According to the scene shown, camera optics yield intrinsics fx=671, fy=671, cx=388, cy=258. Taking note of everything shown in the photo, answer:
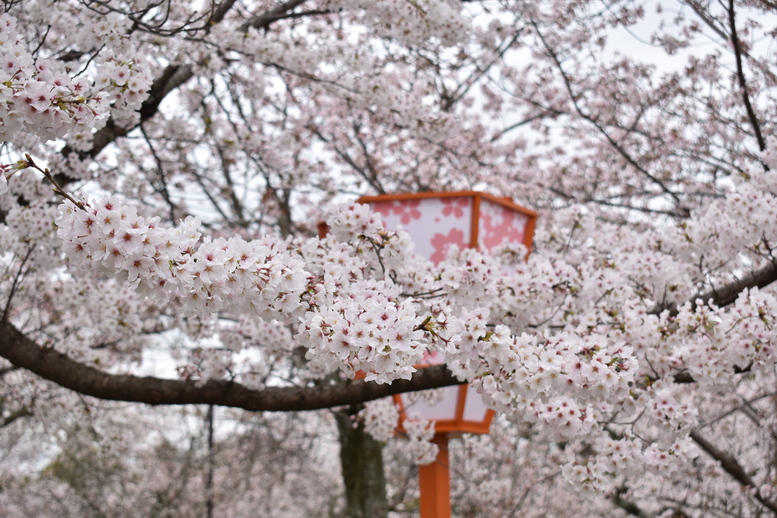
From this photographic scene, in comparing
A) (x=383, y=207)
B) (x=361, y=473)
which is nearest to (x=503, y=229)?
(x=383, y=207)

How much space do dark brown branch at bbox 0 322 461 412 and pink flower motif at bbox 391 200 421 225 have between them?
1166 mm

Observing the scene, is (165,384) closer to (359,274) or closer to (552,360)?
(359,274)

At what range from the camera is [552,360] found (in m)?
2.51

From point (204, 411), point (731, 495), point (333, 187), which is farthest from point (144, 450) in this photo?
point (731, 495)

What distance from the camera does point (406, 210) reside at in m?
4.20

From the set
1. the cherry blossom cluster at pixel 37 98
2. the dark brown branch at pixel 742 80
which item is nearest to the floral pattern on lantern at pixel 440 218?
the dark brown branch at pixel 742 80

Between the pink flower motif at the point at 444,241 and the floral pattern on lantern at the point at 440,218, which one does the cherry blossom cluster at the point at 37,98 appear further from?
the pink flower motif at the point at 444,241

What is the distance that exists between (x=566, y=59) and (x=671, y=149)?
4.98 feet

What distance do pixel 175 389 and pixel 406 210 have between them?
1715 millimetres

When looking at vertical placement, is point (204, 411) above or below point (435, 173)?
below

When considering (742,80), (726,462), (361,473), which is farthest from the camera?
(361,473)

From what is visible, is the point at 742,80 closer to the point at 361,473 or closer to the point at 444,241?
the point at 444,241

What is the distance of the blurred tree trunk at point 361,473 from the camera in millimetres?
7016

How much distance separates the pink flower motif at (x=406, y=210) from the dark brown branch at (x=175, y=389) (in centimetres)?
117
